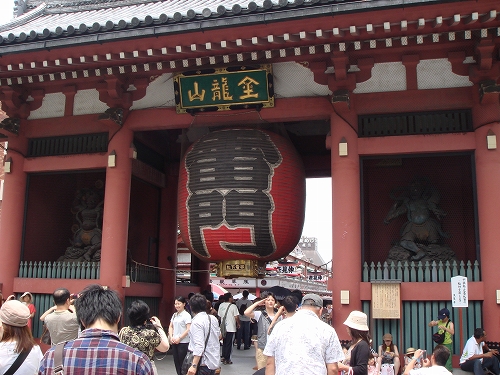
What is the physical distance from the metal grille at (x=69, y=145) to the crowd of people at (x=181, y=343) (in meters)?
4.38

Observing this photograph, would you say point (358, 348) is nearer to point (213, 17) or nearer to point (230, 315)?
point (213, 17)

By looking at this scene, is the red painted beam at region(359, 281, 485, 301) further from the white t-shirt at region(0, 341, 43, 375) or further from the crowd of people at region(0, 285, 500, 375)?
the white t-shirt at region(0, 341, 43, 375)

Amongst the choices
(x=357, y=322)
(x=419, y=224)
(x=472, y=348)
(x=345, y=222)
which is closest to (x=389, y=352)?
(x=472, y=348)

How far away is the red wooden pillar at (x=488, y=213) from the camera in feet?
27.7

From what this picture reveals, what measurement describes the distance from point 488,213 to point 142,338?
6.20 m

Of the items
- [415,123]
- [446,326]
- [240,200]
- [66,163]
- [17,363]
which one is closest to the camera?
[17,363]

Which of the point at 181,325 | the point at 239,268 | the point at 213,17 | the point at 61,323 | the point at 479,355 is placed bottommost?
the point at 479,355

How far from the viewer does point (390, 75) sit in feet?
31.4

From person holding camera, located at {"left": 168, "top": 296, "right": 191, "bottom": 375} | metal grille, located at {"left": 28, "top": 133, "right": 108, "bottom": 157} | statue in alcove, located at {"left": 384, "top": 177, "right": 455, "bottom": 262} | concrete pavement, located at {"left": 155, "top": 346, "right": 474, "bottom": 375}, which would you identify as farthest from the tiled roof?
concrete pavement, located at {"left": 155, "top": 346, "right": 474, "bottom": 375}

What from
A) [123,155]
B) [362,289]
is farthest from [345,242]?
[123,155]

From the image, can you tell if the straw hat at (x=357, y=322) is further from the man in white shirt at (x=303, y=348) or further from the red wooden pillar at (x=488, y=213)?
the red wooden pillar at (x=488, y=213)

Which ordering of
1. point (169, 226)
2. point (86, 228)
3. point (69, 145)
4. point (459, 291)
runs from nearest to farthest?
point (459, 291), point (69, 145), point (86, 228), point (169, 226)

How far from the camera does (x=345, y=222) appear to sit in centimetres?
919

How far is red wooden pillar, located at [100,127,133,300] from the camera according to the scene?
10125 millimetres
